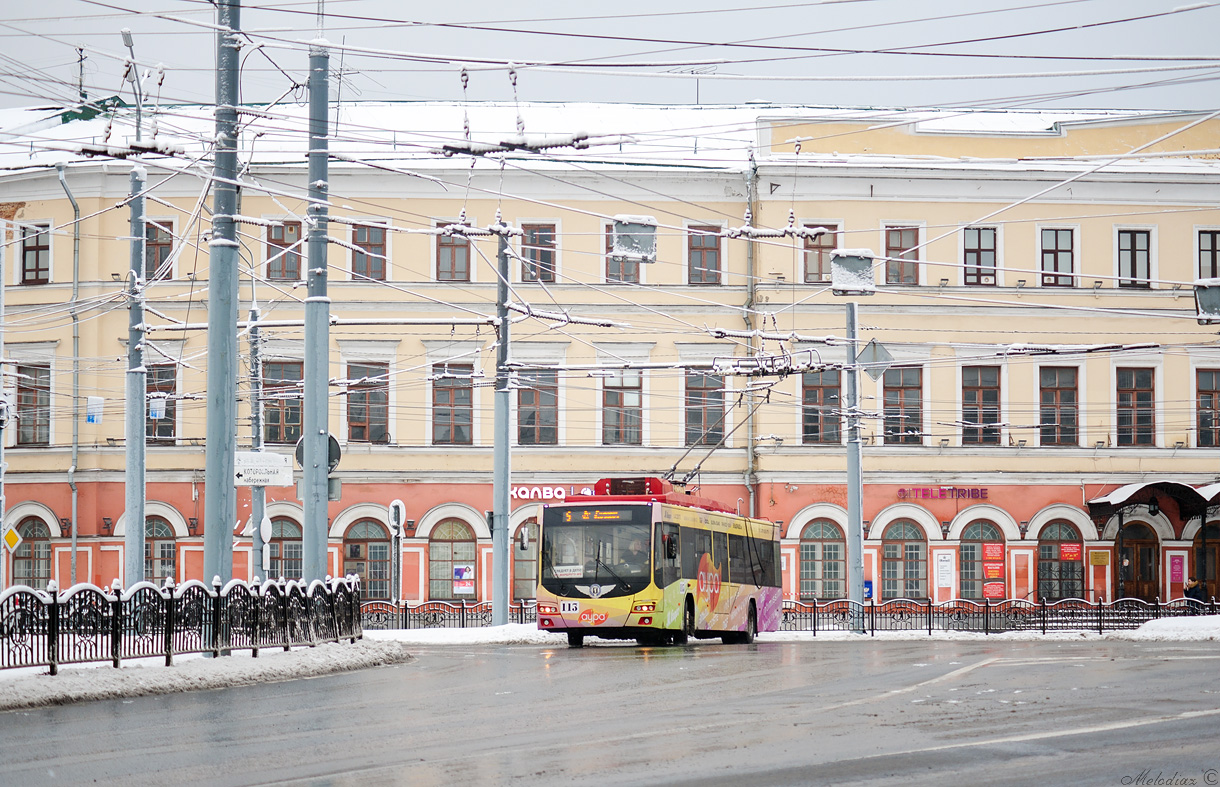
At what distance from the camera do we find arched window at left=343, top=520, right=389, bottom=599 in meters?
44.9

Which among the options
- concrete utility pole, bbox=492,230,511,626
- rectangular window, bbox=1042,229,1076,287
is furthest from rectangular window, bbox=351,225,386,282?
rectangular window, bbox=1042,229,1076,287

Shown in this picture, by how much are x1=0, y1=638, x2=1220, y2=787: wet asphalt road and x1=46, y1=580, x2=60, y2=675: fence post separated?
4.14 ft

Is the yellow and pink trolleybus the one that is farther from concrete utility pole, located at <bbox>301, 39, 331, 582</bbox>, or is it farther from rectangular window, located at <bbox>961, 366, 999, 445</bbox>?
rectangular window, located at <bbox>961, 366, 999, 445</bbox>

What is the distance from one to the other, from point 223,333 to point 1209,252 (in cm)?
3518

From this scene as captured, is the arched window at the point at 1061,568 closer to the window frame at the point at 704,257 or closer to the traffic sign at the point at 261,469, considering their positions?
the window frame at the point at 704,257

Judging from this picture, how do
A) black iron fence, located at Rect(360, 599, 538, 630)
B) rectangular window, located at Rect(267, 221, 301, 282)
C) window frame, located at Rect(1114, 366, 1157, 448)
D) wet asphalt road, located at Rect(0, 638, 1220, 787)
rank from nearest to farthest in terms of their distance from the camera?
wet asphalt road, located at Rect(0, 638, 1220, 787) < black iron fence, located at Rect(360, 599, 538, 630) < rectangular window, located at Rect(267, 221, 301, 282) < window frame, located at Rect(1114, 366, 1157, 448)

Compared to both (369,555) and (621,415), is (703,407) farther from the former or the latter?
(369,555)

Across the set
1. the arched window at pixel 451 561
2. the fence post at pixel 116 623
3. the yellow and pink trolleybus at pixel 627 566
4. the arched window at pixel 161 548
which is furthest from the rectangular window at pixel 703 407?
the fence post at pixel 116 623

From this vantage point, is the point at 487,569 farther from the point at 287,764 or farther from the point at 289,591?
the point at 287,764

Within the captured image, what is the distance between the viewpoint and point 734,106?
50.8 m

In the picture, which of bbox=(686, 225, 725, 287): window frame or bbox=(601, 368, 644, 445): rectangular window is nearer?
bbox=(601, 368, 644, 445): rectangular window

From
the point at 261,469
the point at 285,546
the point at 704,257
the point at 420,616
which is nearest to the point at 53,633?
the point at 261,469

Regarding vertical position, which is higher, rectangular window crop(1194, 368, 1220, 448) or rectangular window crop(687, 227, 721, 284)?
rectangular window crop(687, 227, 721, 284)

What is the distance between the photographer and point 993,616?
3859cm
